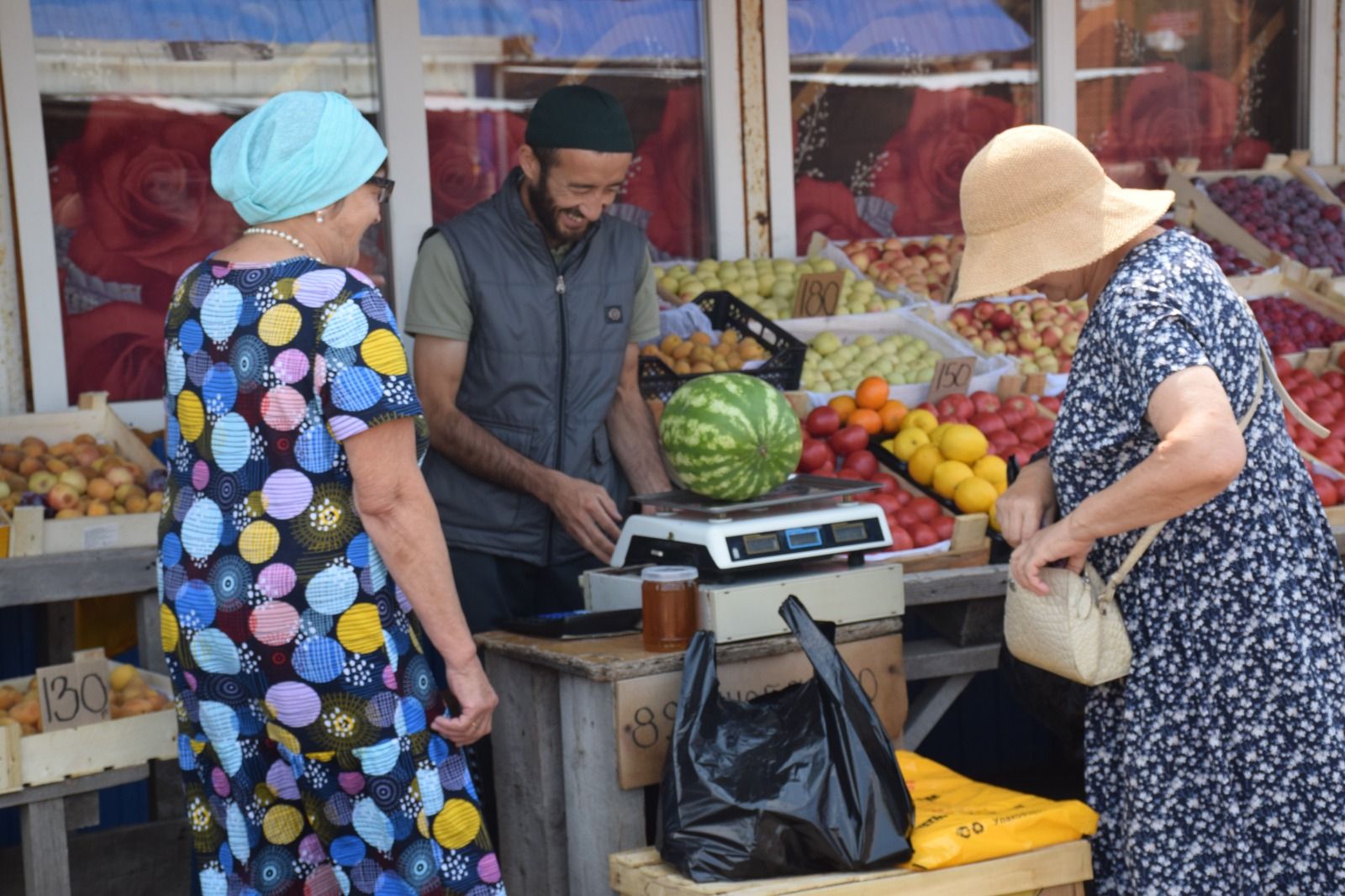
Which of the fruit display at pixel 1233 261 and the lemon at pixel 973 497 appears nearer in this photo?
the lemon at pixel 973 497

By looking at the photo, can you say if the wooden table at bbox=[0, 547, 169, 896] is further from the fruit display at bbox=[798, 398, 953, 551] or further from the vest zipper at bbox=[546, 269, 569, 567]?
the fruit display at bbox=[798, 398, 953, 551]

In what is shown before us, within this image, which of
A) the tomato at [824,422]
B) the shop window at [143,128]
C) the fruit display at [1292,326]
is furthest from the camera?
the fruit display at [1292,326]

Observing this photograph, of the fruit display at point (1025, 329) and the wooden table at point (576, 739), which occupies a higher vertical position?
the fruit display at point (1025, 329)

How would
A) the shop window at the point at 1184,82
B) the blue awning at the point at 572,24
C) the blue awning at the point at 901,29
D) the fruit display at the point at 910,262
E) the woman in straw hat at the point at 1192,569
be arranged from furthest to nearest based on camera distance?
1. the shop window at the point at 1184,82
2. the blue awning at the point at 901,29
3. the fruit display at the point at 910,262
4. the blue awning at the point at 572,24
5. the woman in straw hat at the point at 1192,569

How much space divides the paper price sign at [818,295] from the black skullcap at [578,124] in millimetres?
1848

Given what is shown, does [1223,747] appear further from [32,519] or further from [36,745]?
[32,519]

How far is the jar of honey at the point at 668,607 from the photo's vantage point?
8.78ft

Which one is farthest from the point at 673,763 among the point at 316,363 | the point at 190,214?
the point at 190,214

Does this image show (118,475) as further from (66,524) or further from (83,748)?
(83,748)

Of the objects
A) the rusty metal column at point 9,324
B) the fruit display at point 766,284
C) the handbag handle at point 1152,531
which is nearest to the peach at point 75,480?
the rusty metal column at point 9,324

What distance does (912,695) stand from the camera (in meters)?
4.28

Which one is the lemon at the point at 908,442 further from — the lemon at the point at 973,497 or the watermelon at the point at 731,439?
the watermelon at the point at 731,439

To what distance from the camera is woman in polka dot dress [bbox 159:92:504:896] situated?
222 centimetres

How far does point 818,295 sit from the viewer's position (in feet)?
17.2
